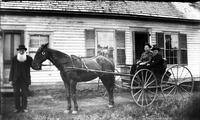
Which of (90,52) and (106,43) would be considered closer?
(90,52)

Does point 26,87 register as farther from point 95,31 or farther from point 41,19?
point 95,31

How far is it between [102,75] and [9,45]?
9.14ft

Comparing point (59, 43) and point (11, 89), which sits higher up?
point (59, 43)

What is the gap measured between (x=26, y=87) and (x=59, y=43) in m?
2.07

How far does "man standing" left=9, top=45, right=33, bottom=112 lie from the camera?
17.2ft

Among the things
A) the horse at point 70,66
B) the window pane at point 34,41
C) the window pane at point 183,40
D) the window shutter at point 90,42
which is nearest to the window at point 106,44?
the window shutter at point 90,42

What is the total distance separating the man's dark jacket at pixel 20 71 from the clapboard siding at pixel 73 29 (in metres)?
0.72

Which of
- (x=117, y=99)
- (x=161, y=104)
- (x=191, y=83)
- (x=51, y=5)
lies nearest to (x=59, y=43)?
Result: (x=51, y=5)

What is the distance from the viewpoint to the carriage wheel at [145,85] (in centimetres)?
578

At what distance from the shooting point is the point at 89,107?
17.9ft

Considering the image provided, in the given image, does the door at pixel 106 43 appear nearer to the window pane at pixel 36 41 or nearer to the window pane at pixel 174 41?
the window pane at pixel 36 41

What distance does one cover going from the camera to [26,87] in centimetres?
548

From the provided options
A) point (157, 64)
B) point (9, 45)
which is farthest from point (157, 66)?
point (9, 45)

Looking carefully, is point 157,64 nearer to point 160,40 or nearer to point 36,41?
point 160,40
